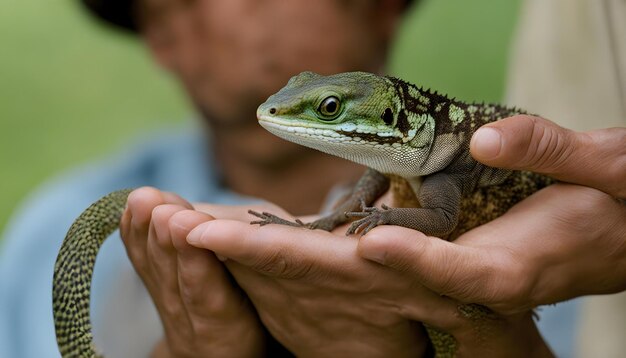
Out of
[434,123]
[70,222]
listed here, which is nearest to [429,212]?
[434,123]

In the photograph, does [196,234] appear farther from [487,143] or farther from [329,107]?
[487,143]

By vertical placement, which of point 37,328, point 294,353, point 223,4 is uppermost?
point 223,4

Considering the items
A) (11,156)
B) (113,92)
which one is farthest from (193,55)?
(11,156)

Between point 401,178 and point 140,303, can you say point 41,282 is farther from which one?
point 401,178

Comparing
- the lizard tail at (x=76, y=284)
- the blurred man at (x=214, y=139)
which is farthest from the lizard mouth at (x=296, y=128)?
the blurred man at (x=214, y=139)

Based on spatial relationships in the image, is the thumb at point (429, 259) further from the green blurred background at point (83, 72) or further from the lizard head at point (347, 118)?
the green blurred background at point (83, 72)

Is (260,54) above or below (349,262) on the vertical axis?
above
